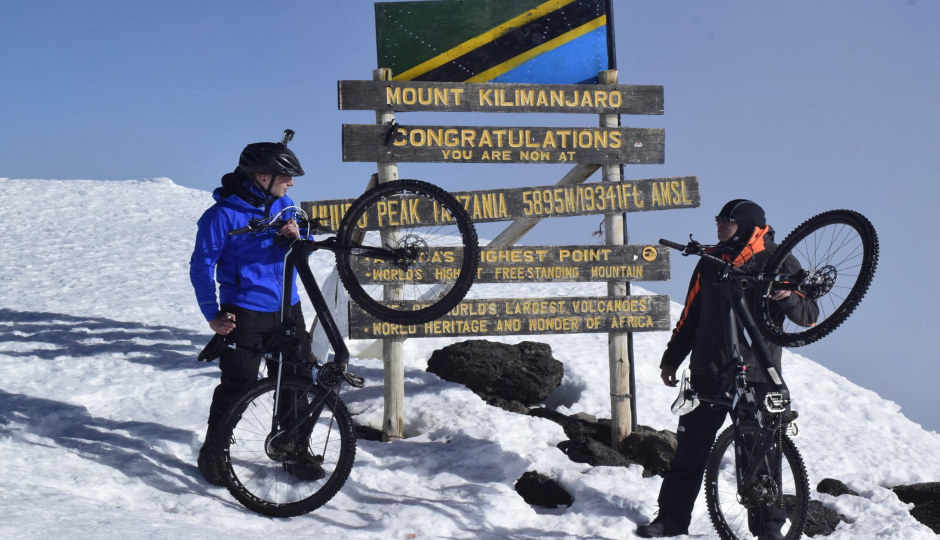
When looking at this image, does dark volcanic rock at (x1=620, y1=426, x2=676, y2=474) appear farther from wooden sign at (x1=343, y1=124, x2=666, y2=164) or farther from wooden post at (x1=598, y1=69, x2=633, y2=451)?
wooden sign at (x1=343, y1=124, x2=666, y2=164)

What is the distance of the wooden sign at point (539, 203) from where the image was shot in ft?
23.3

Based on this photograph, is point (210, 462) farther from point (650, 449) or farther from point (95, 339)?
point (95, 339)

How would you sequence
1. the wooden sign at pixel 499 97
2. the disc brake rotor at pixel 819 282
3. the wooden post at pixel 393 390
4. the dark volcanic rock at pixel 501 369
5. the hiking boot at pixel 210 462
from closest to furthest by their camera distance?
the disc brake rotor at pixel 819 282, the hiking boot at pixel 210 462, the wooden sign at pixel 499 97, the wooden post at pixel 393 390, the dark volcanic rock at pixel 501 369

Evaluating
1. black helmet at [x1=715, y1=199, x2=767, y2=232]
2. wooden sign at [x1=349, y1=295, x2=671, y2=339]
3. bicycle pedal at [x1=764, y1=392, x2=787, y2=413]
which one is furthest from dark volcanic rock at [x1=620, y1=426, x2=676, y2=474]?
black helmet at [x1=715, y1=199, x2=767, y2=232]

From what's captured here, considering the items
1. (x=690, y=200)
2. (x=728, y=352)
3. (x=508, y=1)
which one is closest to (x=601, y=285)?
(x=690, y=200)

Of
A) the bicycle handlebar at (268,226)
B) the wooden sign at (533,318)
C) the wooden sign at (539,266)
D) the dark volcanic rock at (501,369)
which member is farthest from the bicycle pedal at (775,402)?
the dark volcanic rock at (501,369)

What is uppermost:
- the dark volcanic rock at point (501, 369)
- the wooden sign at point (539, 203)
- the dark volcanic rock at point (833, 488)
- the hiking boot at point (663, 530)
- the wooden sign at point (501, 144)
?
the wooden sign at point (501, 144)

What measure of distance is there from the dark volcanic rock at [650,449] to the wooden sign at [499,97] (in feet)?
11.1

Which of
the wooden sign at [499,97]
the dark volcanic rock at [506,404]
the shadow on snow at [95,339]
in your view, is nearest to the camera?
the wooden sign at [499,97]

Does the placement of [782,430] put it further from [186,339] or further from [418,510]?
[186,339]

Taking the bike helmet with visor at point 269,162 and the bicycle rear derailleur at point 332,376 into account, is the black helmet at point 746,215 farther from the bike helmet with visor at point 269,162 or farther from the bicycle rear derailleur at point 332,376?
the bike helmet with visor at point 269,162

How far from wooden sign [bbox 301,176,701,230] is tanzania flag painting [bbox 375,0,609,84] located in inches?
47.7

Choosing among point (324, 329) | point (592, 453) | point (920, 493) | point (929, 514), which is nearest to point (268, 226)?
point (324, 329)

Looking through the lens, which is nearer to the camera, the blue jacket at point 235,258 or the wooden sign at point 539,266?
the blue jacket at point 235,258
